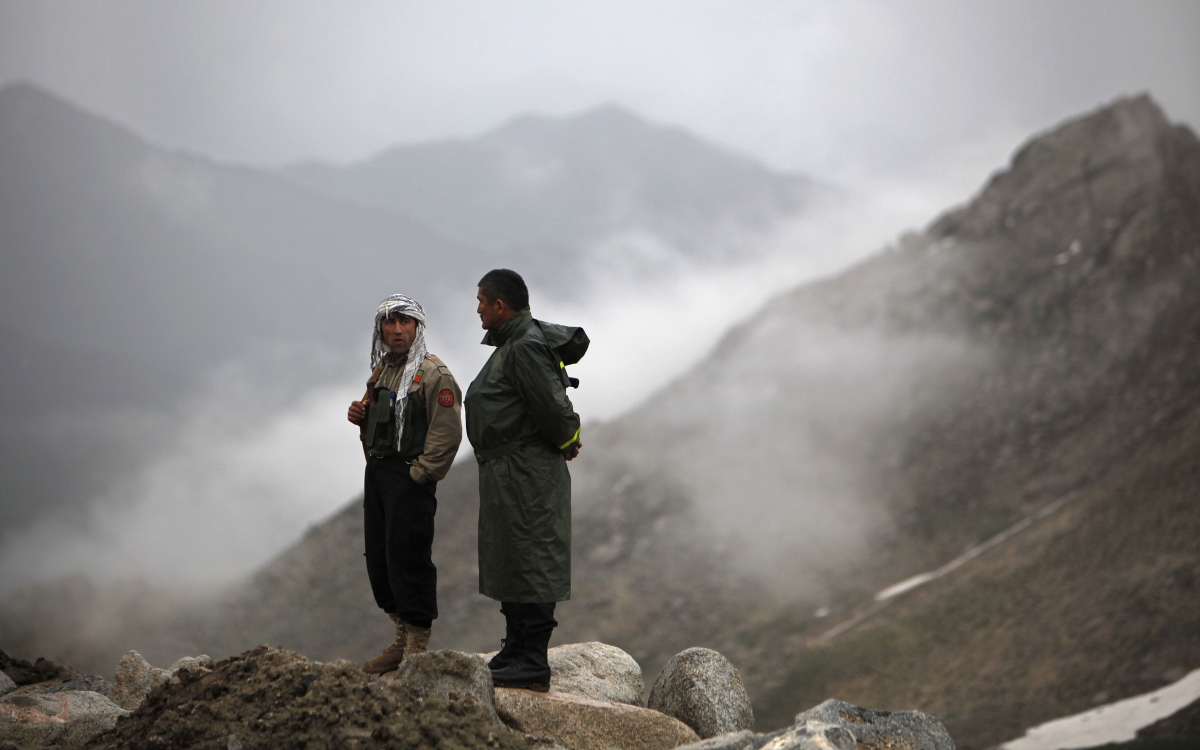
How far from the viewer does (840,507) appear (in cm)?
4991

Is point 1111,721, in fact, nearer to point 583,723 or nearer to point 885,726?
point 885,726

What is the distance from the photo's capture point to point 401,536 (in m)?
7.32

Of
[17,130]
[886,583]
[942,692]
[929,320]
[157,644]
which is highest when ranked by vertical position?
[17,130]

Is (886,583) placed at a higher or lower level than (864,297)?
lower

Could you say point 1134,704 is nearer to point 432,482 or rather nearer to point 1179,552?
point 1179,552

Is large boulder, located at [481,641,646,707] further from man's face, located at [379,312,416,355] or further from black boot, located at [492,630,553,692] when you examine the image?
man's face, located at [379,312,416,355]

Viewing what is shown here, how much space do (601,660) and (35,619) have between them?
66280 mm

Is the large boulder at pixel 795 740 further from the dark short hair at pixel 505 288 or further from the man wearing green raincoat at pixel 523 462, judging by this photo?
the dark short hair at pixel 505 288

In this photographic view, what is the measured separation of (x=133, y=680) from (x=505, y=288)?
6.01m

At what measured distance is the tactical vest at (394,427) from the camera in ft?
24.2

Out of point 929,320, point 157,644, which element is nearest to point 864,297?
point 929,320

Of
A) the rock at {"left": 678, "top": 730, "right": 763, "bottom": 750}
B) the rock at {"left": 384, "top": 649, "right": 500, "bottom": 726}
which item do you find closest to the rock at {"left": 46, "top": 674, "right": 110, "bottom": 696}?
the rock at {"left": 384, "top": 649, "right": 500, "bottom": 726}

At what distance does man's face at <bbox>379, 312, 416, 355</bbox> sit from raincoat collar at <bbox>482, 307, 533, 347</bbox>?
0.67 metres

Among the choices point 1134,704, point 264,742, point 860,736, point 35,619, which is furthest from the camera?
point 35,619
